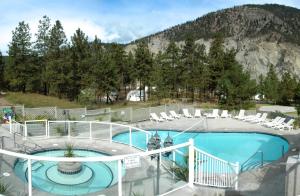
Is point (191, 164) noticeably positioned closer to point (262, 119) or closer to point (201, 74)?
point (262, 119)

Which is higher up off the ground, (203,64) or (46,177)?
(203,64)

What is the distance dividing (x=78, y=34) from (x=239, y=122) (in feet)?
74.1

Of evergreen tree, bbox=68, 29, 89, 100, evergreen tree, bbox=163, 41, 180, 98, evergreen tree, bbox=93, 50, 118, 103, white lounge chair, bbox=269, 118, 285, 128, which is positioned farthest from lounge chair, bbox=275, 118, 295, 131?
evergreen tree, bbox=68, 29, 89, 100

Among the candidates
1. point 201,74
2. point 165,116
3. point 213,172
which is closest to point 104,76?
point 201,74

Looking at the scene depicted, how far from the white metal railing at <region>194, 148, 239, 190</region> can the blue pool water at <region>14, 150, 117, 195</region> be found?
86.9 inches

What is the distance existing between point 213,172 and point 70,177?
441 centimetres

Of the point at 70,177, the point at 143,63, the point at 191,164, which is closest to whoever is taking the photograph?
the point at 191,164

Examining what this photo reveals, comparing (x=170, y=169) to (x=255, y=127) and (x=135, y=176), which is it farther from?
(x=255, y=127)

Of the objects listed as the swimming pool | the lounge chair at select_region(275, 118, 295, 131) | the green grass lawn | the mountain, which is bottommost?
the swimming pool

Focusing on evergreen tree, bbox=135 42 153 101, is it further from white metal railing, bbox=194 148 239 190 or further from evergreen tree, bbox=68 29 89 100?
white metal railing, bbox=194 148 239 190

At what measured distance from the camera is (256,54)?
10962cm

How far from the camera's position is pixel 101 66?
36156mm

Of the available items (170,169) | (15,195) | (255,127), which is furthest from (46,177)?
(255,127)

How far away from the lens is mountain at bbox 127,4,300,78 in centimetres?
10956
